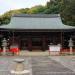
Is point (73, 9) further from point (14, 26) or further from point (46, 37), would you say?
point (14, 26)

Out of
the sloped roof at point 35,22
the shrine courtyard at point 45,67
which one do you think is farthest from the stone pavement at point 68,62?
the sloped roof at point 35,22

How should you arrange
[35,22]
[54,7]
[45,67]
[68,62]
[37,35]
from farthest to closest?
[54,7]
[35,22]
[37,35]
[68,62]
[45,67]

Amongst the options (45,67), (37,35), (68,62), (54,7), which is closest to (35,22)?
(37,35)

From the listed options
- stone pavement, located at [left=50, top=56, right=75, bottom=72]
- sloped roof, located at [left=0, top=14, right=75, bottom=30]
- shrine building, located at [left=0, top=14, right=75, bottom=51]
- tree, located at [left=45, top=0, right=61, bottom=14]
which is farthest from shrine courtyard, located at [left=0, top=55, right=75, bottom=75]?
tree, located at [left=45, top=0, right=61, bottom=14]

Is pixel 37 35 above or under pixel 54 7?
under

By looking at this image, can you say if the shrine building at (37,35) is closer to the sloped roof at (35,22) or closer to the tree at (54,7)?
the sloped roof at (35,22)

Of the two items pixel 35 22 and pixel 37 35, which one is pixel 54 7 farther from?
pixel 37 35

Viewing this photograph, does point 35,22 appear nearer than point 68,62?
No

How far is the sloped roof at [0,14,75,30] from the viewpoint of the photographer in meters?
43.3

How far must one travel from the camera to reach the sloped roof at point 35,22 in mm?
43281

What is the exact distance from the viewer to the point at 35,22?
4656 cm

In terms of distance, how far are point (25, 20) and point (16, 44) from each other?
600 centimetres

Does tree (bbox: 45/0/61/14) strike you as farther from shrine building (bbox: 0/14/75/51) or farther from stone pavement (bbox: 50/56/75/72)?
stone pavement (bbox: 50/56/75/72)

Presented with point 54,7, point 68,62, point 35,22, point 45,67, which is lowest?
point 68,62
